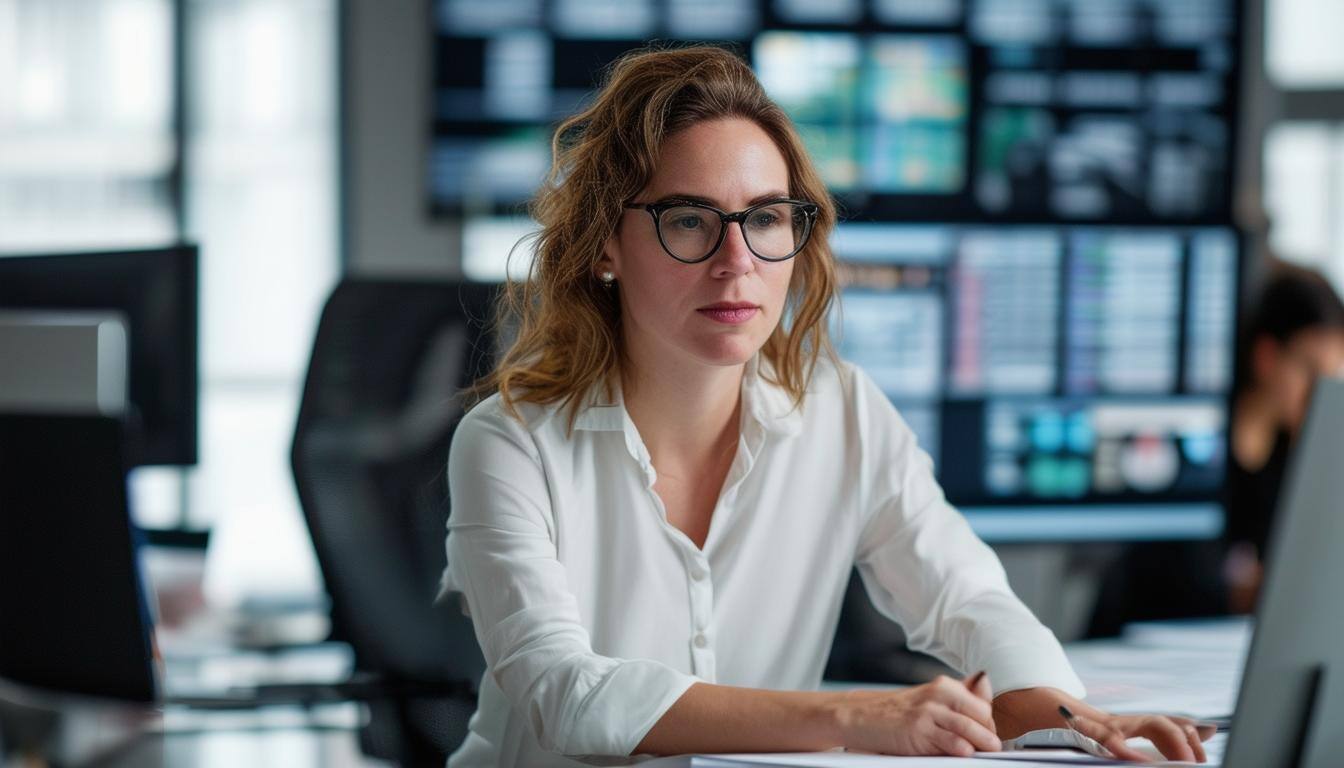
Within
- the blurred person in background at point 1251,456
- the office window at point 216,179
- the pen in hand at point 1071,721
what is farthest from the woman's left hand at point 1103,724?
the office window at point 216,179

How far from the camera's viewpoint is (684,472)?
1.18 metres

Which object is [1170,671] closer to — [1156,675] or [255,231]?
[1156,675]

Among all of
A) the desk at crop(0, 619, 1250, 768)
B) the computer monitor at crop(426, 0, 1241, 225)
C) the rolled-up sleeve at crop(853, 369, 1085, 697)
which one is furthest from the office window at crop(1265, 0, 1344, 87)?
the rolled-up sleeve at crop(853, 369, 1085, 697)

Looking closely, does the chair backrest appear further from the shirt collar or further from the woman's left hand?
the woman's left hand

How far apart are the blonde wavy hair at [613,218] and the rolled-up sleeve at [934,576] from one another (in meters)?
0.10

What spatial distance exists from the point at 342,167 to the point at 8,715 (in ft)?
5.96

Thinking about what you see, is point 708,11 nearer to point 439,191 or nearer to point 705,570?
point 439,191

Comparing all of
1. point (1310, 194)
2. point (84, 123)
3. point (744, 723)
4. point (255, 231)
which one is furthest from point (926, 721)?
point (84, 123)

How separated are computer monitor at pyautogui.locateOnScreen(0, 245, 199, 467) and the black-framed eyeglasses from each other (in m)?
1.05

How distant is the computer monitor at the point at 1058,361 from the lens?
8.20 ft

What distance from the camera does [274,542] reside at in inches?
148

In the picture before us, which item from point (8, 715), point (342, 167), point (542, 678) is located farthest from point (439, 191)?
point (542, 678)

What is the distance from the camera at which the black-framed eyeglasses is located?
1.04m

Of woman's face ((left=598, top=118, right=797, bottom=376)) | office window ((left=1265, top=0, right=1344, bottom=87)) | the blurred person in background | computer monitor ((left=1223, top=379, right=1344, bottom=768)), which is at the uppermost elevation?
office window ((left=1265, top=0, right=1344, bottom=87))
